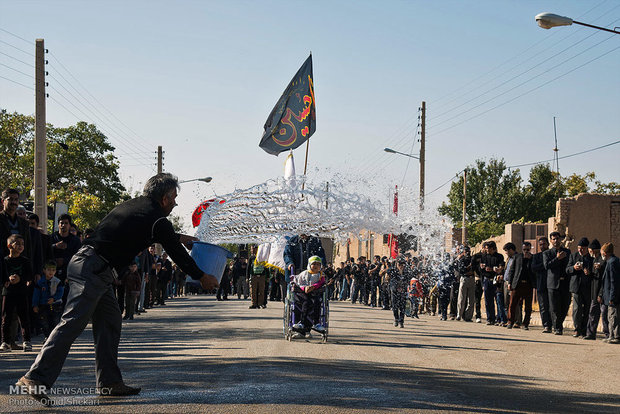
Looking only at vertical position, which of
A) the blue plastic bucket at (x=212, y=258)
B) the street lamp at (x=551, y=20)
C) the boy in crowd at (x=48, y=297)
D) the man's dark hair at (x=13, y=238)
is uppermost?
the street lamp at (x=551, y=20)

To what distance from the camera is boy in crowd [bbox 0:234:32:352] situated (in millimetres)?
11344

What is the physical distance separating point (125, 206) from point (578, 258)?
38.5ft

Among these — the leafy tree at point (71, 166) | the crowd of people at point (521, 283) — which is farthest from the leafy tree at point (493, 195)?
the crowd of people at point (521, 283)

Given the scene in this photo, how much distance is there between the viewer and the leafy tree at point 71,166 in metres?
53.9

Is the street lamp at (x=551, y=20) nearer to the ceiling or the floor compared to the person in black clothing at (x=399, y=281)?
nearer to the ceiling

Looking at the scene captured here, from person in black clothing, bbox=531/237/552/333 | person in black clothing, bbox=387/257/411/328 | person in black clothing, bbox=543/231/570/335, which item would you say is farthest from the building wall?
person in black clothing, bbox=387/257/411/328

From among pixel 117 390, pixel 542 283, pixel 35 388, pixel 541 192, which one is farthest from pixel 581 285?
pixel 541 192

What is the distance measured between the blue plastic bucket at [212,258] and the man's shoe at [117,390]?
6.39ft

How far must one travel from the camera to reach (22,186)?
55.1 m

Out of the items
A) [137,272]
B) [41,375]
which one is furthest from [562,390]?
[137,272]

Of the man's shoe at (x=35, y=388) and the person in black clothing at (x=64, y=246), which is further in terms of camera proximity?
the person in black clothing at (x=64, y=246)

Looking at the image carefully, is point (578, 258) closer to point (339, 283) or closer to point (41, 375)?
point (41, 375)

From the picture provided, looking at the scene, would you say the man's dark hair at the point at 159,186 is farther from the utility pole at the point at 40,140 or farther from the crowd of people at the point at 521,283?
the utility pole at the point at 40,140

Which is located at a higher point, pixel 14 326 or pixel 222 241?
pixel 222 241
